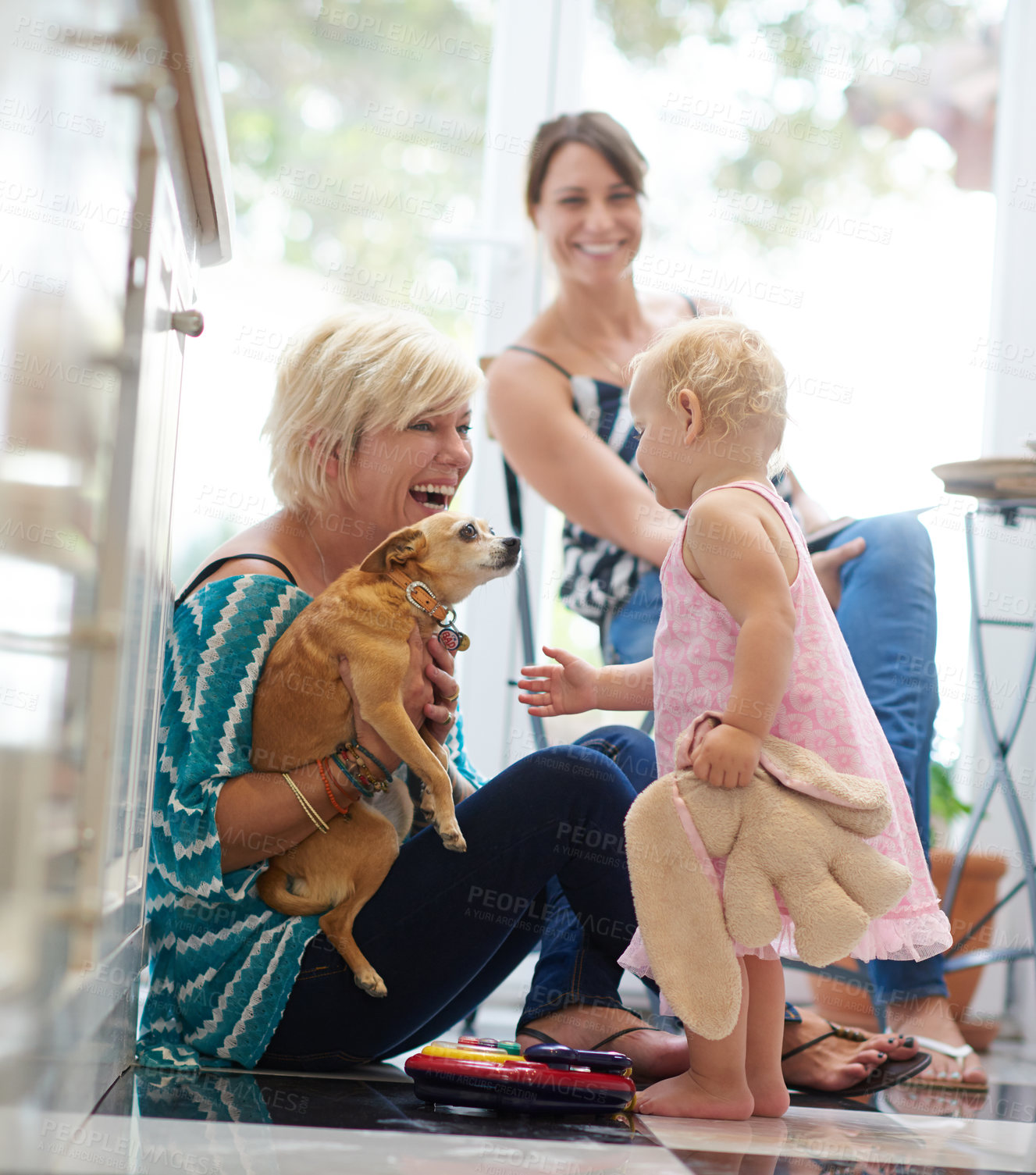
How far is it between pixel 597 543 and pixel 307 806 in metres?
0.96

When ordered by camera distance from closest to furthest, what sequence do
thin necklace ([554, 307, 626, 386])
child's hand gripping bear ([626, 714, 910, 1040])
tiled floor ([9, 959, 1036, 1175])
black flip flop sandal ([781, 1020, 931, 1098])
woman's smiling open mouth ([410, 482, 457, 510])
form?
tiled floor ([9, 959, 1036, 1175])
child's hand gripping bear ([626, 714, 910, 1040])
black flip flop sandal ([781, 1020, 931, 1098])
woman's smiling open mouth ([410, 482, 457, 510])
thin necklace ([554, 307, 626, 386])

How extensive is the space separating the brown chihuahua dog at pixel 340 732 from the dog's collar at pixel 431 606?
0.10 ft

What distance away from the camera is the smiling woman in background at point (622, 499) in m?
1.65

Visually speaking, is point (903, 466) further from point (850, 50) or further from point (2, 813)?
point (2, 813)

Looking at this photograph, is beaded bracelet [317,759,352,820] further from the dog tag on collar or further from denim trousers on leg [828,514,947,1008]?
denim trousers on leg [828,514,947,1008]

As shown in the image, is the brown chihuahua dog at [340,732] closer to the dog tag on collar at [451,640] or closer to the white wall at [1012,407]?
the dog tag on collar at [451,640]

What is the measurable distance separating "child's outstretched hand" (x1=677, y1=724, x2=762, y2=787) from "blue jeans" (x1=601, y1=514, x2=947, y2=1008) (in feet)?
2.14

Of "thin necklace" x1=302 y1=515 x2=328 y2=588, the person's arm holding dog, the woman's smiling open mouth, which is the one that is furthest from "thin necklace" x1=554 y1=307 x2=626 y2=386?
the person's arm holding dog

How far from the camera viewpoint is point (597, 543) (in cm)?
200

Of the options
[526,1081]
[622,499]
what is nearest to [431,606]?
[526,1081]

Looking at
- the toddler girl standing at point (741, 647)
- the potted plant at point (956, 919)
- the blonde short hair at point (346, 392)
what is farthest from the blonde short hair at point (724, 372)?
the potted plant at point (956, 919)

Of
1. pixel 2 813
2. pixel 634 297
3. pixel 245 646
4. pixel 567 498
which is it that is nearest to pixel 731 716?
pixel 245 646

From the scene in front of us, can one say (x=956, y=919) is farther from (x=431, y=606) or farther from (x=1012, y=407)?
(x=431, y=606)

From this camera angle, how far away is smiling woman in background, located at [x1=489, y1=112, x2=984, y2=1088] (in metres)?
1.65
